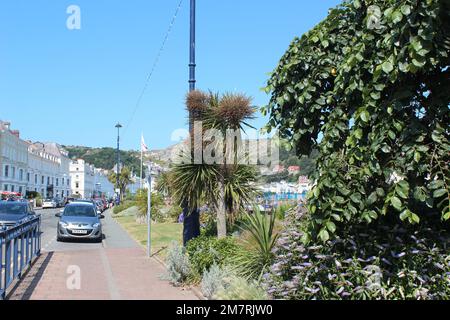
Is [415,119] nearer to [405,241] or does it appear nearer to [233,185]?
[405,241]

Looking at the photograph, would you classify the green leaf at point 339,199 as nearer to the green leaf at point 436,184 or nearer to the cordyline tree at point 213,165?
the green leaf at point 436,184

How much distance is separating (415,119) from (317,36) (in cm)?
213

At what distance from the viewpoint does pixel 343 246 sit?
634cm

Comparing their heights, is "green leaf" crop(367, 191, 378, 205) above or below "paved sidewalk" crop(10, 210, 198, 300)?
above

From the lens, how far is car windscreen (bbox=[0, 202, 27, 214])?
20.2 m

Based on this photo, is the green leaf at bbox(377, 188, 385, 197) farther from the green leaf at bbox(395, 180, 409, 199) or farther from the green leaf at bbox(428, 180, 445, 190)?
the green leaf at bbox(428, 180, 445, 190)

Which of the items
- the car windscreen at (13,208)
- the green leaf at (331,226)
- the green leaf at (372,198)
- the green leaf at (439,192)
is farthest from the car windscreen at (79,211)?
the green leaf at (439,192)

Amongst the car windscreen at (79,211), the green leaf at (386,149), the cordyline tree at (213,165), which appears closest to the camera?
the green leaf at (386,149)

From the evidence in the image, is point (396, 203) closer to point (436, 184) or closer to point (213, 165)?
point (436, 184)

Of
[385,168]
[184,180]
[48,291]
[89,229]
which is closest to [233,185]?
[184,180]

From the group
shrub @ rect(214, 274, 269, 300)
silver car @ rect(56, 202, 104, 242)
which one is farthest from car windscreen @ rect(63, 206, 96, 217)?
shrub @ rect(214, 274, 269, 300)

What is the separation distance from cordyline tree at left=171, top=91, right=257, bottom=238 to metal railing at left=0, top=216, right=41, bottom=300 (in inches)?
131

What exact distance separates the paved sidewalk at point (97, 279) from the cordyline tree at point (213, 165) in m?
1.89

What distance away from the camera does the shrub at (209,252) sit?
9198 mm
